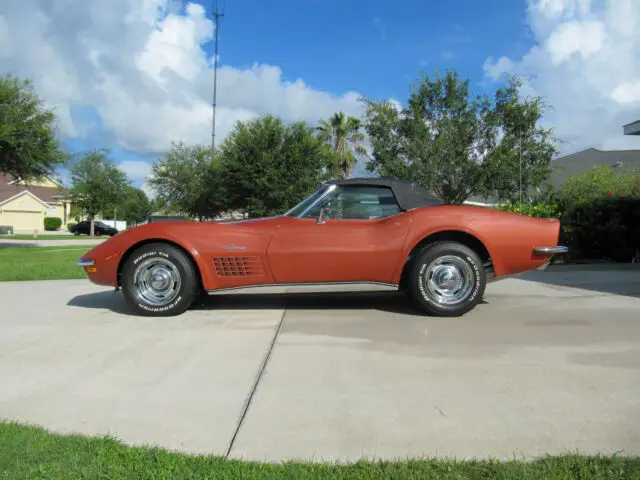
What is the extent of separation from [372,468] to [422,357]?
164 cm

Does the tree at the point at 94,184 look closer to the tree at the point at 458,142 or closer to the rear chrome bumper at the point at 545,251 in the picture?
the tree at the point at 458,142

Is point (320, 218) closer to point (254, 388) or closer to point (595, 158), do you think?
point (254, 388)

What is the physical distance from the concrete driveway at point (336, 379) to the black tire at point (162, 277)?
7.4 inches

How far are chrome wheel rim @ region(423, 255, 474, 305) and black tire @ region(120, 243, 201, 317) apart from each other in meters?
2.35

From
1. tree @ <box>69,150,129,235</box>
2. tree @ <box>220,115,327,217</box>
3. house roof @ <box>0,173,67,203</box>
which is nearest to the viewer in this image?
tree @ <box>220,115,327,217</box>

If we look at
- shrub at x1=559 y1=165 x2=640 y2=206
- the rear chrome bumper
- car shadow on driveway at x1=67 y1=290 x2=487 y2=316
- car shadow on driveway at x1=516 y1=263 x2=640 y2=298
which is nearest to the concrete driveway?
car shadow on driveway at x1=67 y1=290 x2=487 y2=316

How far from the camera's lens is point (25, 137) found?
21.5 m

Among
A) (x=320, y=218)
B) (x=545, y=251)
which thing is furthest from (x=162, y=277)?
(x=545, y=251)

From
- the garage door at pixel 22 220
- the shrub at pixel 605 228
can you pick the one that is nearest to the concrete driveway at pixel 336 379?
the shrub at pixel 605 228

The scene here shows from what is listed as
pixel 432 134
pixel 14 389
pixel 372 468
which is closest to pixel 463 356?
pixel 372 468

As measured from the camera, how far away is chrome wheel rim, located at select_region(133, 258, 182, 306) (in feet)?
16.9

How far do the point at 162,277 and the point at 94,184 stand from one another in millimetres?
47100

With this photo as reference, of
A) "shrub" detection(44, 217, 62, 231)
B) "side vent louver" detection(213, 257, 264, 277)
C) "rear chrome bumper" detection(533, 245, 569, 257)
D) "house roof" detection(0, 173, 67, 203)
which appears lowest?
"shrub" detection(44, 217, 62, 231)

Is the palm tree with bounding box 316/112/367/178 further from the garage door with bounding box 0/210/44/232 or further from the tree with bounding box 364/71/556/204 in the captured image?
the garage door with bounding box 0/210/44/232
